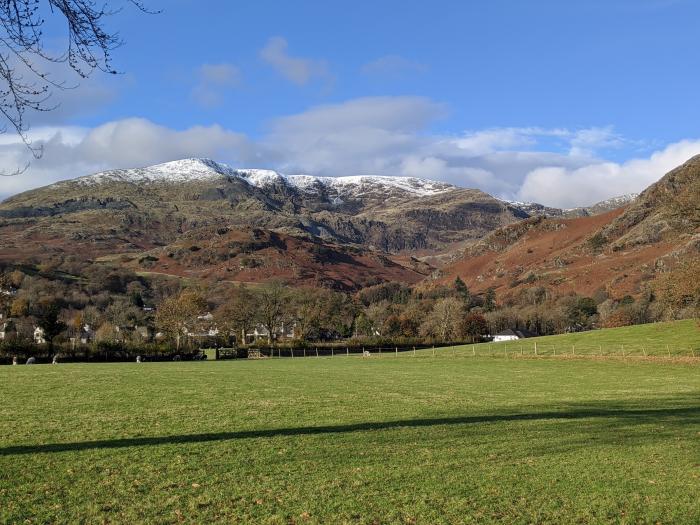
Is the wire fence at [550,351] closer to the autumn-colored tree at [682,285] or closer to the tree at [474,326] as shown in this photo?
the autumn-colored tree at [682,285]

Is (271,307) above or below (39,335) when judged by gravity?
above

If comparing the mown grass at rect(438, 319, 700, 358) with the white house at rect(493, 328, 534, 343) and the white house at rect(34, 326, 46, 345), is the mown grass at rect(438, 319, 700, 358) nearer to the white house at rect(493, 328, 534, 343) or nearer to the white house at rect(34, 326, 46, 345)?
the white house at rect(34, 326, 46, 345)

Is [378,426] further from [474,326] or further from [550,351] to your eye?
[474,326]

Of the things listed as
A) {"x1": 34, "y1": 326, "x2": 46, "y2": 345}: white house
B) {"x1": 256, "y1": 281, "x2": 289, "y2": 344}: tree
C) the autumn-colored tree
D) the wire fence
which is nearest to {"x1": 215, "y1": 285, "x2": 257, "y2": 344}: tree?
{"x1": 256, "y1": 281, "x2": 289, "y2": 344}: tree

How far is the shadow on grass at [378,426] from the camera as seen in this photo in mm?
12742

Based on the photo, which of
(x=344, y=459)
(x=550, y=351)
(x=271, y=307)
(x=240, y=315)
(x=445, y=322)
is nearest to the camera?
(x=344, y=459)

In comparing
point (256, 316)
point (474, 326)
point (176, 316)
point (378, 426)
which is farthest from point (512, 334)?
point (378, 426)

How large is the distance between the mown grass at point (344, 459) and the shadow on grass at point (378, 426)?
1.9 inches

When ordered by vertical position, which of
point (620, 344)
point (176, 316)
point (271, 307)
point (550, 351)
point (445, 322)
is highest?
point (271, 307)

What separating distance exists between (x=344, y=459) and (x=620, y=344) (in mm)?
53473

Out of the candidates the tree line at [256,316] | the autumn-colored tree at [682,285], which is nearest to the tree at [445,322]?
the tree line at [256,316]

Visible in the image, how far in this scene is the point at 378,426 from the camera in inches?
622

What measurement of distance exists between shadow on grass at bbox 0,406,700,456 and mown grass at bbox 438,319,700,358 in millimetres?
33947

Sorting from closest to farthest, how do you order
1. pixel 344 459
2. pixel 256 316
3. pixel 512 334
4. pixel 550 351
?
pixel 344 459, pixel 550 351, pixel 256 316, pixel 512 334
